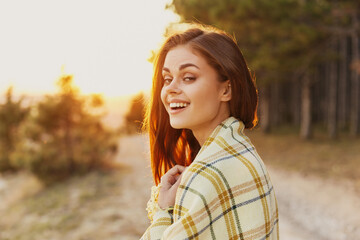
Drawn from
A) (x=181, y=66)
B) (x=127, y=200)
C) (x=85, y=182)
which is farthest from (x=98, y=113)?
(x=181, y=66)

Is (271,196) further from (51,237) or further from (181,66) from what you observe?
(51,237)

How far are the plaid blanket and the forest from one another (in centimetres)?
116

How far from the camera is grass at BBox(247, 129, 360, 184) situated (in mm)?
9378

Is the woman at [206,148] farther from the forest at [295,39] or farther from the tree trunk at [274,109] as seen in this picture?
the tree trunk at [274,109]

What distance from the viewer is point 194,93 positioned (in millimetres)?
1468

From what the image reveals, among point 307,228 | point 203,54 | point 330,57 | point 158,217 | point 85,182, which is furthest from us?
point 330,57

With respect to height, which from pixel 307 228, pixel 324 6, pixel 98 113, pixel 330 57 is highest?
pixel 324 6

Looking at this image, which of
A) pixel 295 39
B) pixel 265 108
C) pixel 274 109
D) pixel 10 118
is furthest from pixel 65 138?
pixel 274 109

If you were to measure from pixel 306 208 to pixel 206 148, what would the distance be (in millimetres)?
5835

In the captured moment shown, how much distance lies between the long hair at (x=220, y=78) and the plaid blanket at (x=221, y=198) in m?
0.22

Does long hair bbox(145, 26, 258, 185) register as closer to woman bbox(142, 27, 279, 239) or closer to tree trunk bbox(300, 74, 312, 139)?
woman bbox(142, 27, 279, 239)

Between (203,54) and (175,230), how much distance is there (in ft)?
2.42

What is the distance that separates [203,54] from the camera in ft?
4.83

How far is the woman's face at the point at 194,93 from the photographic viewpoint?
57.8 inches
